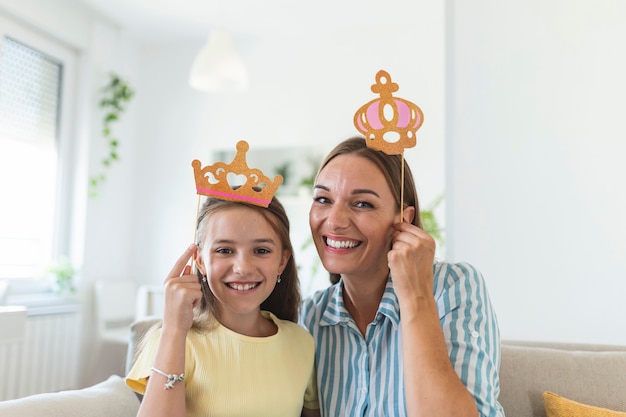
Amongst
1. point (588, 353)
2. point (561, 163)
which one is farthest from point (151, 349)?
point (561, 163)

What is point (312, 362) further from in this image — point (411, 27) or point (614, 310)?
point (411, 27)

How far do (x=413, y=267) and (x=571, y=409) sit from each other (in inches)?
21.5

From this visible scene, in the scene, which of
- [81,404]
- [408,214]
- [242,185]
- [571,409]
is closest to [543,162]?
[408,214]

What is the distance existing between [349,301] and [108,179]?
10.9 ft

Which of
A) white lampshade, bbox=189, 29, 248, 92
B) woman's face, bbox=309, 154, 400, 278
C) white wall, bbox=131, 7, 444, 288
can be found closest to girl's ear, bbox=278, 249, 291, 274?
woman's face, bbox=309, 154, 400, 278

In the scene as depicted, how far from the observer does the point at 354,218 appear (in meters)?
1.35

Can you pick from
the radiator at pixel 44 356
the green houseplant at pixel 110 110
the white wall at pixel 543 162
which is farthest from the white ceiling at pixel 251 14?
the radiator at pixel 44 356

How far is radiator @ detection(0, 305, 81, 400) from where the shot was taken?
11.1 feet

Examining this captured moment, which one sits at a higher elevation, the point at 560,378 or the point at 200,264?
the point at 200,264

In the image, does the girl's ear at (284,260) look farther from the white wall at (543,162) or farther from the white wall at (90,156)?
the white wall at (90,156)

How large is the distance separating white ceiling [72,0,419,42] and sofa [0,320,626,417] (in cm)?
295

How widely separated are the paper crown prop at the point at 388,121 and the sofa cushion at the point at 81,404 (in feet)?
2.97

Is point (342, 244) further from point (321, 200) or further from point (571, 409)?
point (571, 409)

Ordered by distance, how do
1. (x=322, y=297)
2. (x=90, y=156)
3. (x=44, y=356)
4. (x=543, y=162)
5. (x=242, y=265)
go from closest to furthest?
1. (x=242, y=265)
2. (x=322, y=297)
3. (x=543, y=162)
4. (x=44, y=356)
5. (x=90, y=156)
